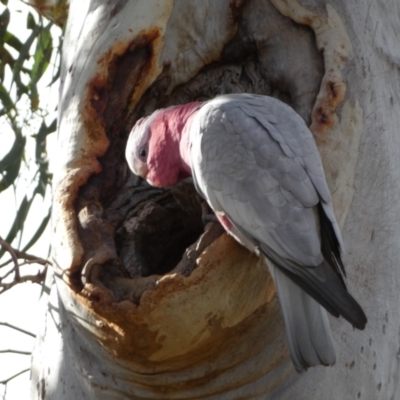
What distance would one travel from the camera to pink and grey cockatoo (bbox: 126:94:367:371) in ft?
5.13

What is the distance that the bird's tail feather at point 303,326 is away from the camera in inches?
61.2

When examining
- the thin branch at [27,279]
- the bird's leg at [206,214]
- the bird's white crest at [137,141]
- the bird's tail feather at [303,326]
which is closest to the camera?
the bird's tail feather at [303,326]

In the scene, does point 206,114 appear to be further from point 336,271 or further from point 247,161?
point 336,271

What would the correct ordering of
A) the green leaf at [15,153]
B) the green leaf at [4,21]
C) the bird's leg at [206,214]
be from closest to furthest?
the bird's leg at [206,214] < the green leaf at [15,153] < the green leaf at [4,21]

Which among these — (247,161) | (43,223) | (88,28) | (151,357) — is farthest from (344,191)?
(43,223)

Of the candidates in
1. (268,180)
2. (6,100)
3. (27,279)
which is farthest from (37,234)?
(268,180)

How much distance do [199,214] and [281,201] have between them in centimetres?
46

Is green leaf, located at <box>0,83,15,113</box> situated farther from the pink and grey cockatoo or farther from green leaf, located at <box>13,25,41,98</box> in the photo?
the pink and grey cockatoo

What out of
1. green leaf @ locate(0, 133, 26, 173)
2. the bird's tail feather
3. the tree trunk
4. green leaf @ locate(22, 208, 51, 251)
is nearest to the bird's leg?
the tree trunk

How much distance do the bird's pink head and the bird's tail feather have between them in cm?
47

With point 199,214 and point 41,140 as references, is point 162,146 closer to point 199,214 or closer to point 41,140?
point 199,214

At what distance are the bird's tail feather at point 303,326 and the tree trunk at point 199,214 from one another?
132 mm

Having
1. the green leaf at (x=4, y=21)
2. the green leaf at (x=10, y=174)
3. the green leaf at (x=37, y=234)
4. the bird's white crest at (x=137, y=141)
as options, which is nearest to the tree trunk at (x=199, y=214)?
Result: the bird's white crest at (x=137, y=141)

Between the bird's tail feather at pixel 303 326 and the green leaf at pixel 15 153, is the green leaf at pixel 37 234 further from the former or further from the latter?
the bird's tail feather at pixel 303 326
